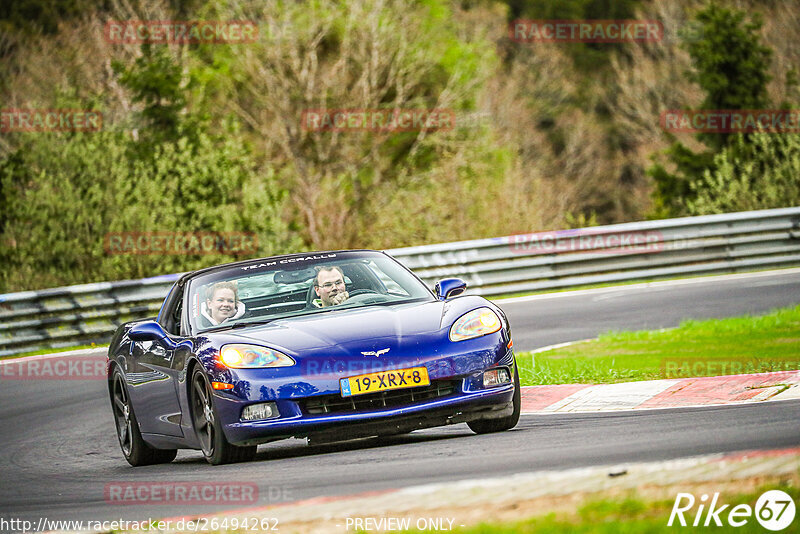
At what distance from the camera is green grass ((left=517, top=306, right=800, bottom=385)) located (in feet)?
34.5

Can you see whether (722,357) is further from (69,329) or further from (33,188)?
(33,188)

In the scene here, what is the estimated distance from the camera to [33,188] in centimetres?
2495

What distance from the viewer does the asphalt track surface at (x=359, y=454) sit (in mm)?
6344

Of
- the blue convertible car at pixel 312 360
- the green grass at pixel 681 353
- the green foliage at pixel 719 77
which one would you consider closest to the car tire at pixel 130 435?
the blue convertible car at pixel 312 360

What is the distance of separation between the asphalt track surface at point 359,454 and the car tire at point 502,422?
7 cm

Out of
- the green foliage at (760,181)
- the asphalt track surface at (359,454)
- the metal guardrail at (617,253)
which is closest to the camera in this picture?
the asphalt track surface at (359,454)

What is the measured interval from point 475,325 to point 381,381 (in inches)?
32.4

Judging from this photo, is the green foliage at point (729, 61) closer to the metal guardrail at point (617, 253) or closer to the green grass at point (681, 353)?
the metal guardrail at point (617, 253)

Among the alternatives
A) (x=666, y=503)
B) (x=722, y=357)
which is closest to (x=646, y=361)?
(x=722, y=357)

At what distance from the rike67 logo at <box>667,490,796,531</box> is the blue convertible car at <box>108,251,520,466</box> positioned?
3063mm

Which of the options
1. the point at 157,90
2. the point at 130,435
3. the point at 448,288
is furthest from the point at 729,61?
the point at 130,435

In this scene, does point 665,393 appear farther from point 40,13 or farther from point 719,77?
point 40,13

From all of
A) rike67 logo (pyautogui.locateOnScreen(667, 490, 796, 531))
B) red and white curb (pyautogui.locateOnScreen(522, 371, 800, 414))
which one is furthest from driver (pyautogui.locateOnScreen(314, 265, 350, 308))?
rike67 logo (pyautogui.locateOnScreen(667, 490, 796, 531))

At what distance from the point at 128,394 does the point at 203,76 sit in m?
32.9
